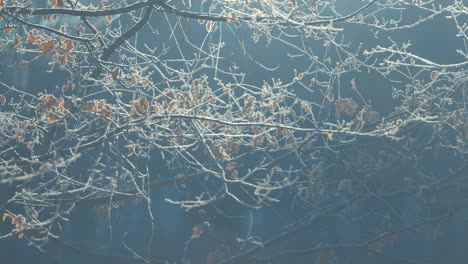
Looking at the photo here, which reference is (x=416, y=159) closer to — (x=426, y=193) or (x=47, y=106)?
(x=426, y=193)

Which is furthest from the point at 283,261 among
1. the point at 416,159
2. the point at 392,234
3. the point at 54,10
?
the point at 54,10

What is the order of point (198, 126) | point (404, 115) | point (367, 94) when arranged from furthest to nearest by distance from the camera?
point (367, 94)
point (404, 115)
point (198, 126)

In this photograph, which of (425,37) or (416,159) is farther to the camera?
(425,37)

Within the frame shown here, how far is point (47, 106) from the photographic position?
4.98 metres

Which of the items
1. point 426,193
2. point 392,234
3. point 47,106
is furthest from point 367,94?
point 47,106

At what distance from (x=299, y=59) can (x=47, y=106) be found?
4906 millimetres

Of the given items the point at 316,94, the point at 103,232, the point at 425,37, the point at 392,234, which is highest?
the point at 425,37

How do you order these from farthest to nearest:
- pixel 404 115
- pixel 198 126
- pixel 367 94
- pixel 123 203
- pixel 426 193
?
pixel 367 94 < pixel 426 193 < pixel 123 203 < pixel 404 115 < pixel 198 126

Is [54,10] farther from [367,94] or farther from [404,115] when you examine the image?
[367,94]

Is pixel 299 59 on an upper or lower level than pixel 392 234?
upper

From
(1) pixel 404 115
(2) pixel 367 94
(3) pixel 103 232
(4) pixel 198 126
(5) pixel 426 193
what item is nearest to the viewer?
(4) pixel 198 126

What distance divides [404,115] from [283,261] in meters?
3.08

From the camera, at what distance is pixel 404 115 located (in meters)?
6.61

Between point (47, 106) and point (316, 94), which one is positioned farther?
point (316, 94)
